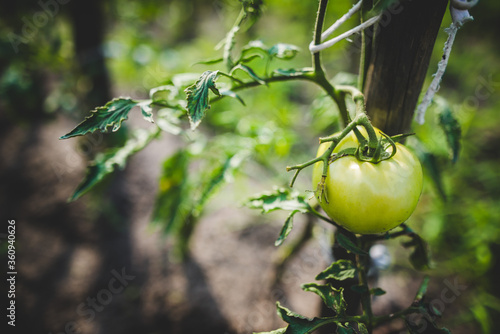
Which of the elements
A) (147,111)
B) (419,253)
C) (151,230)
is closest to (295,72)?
(147,111)

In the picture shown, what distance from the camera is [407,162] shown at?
1.44 feet

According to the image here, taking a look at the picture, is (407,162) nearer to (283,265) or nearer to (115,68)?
(283,265)

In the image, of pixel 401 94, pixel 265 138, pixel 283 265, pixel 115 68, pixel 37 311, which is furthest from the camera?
pixel 115 68

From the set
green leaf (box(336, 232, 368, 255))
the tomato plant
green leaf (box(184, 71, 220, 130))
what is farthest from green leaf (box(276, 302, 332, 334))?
green leaf (box(184, 71, 220, 130))

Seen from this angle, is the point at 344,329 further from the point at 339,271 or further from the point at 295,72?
the point at 295,72

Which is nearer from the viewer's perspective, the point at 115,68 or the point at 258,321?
the point at 258,321

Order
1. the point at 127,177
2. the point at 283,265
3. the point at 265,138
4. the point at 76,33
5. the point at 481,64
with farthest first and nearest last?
the point at 481,64
the point at 127,177
the point at 76,33
the point at 283,265
the point at 265,138

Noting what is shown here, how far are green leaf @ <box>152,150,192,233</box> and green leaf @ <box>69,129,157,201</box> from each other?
7.1 inches

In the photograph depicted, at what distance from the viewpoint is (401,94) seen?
1.80ft

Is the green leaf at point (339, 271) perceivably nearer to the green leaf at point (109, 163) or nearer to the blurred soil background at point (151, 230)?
the blurred soil background at point (151, 230)

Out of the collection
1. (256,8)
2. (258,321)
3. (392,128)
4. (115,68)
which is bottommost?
(258,321)

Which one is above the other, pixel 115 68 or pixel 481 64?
pixel 115 68

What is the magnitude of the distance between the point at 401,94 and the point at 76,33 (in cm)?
172

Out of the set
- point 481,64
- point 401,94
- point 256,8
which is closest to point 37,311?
point 256,8
